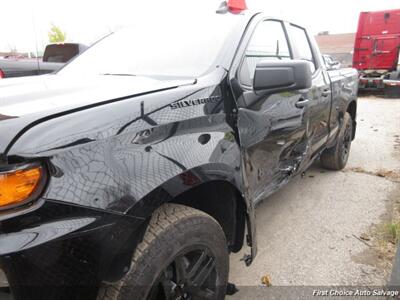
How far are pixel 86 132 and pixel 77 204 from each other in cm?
25

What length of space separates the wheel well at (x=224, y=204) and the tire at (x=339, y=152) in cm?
272

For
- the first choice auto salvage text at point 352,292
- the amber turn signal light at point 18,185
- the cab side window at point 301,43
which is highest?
the cab side window at point 301,43

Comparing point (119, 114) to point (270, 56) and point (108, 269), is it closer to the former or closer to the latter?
point (108, 269)

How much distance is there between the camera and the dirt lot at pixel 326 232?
8.05 feet

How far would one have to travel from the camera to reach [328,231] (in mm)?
3096

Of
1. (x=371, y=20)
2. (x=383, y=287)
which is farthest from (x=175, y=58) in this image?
(x=371, y=20)

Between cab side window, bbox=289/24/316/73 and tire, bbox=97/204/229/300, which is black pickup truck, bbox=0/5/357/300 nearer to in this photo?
tire, bbox=97/204/229/300

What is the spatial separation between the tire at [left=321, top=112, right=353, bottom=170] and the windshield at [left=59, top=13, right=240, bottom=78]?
2.66 metres

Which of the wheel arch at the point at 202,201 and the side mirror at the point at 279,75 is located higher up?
the side mirror at the point at 279,75

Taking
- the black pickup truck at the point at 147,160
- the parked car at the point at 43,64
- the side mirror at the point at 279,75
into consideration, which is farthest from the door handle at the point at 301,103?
the parked car at the point at 43,64

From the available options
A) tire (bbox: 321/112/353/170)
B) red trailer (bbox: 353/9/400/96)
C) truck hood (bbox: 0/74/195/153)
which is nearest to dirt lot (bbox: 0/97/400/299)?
tire (bbox: 321/112/353/170)

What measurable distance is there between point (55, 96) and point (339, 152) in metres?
3.78

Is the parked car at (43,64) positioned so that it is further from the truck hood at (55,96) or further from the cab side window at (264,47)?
the truck hood at (55,96)

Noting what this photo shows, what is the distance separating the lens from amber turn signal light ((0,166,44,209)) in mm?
1144
